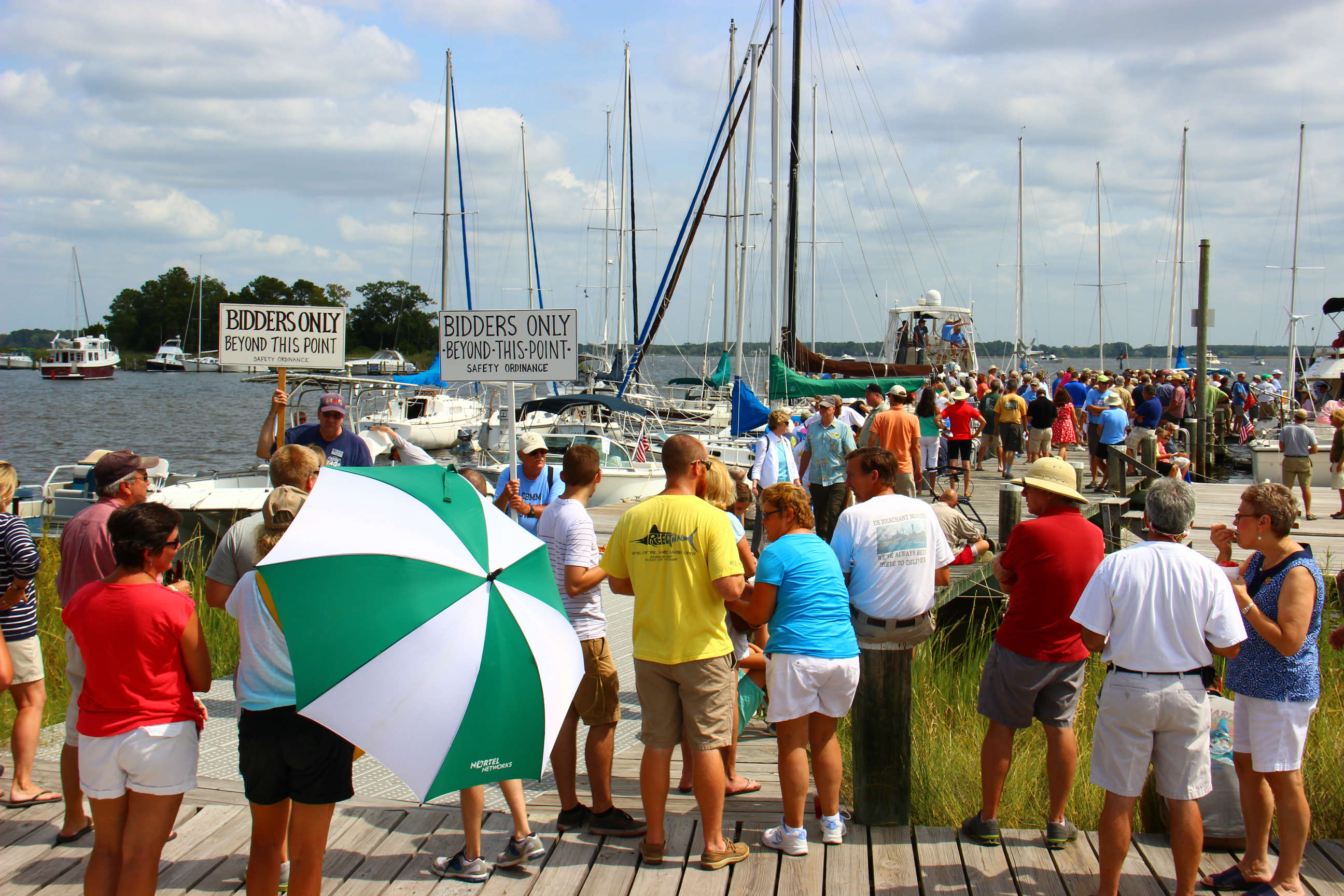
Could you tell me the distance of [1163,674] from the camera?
3750mm

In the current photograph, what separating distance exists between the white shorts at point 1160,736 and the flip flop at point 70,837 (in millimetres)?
4419

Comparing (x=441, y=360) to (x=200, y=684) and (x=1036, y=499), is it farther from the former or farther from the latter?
(x=1036, y=499)

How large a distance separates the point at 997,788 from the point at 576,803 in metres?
1.93

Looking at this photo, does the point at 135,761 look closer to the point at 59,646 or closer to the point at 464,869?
the point at 464,869

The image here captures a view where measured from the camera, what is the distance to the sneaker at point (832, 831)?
4.33 m

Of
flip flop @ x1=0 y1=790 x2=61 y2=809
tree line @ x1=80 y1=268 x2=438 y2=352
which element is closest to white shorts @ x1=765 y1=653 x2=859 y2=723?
flip flop @ x1=0 y1=790 x2=61 y2=809

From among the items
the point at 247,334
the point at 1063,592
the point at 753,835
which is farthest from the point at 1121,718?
the point at 247,334

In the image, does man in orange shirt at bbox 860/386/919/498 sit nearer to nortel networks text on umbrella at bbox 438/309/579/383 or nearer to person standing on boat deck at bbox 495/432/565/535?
person standing on boat deck at bbox 495/432/565/535

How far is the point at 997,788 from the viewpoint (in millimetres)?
4375

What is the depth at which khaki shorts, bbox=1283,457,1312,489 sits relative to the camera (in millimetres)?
14172

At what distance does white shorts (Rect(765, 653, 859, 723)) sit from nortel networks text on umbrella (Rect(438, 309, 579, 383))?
3257 mm

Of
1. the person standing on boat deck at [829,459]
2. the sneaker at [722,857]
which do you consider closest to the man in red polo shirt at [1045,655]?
the sneaker at [722,857]

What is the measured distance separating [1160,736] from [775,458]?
6734mm

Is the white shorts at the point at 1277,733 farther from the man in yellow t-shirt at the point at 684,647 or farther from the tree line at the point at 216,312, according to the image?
the tree line at the point at 216,312
